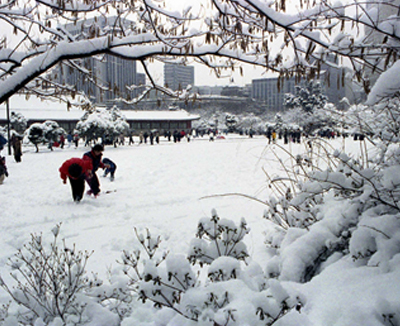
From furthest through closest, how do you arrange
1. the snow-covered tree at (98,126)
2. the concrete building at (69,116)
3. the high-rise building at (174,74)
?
the concrete building at (69,116), the snow-covered tree at (98,126), the high-rise building at (174,74)

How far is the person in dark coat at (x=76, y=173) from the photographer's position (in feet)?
23.8

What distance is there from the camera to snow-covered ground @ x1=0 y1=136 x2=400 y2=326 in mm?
1998

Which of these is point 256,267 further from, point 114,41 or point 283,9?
point 114,41

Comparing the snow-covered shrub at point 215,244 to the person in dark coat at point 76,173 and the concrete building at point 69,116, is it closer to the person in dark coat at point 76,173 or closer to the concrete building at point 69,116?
the person in dark coat at point 76,173

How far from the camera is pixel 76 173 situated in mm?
7242

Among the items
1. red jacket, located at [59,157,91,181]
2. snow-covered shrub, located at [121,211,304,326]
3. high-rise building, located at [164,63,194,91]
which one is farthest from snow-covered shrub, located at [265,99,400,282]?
red jacket, located at [59,157,91,181]

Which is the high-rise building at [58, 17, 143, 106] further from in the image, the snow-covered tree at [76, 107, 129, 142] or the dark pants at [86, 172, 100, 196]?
the snow-covered tree at [76, 107, 129, 142]

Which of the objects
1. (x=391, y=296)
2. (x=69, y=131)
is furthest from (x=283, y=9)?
(x=69, y=131)

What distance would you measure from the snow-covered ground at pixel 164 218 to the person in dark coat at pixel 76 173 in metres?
0.30

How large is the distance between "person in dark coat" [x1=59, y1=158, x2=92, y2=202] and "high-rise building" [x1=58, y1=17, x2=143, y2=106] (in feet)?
6.61

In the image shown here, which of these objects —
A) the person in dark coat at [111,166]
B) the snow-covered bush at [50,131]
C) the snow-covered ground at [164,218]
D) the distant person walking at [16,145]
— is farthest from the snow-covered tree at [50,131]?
the person in dark coat at [111,166]

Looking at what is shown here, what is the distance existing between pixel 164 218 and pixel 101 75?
8.46 feet

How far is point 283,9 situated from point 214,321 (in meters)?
2.62

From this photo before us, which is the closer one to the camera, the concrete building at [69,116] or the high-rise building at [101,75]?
the high-rise building at [101,75]
